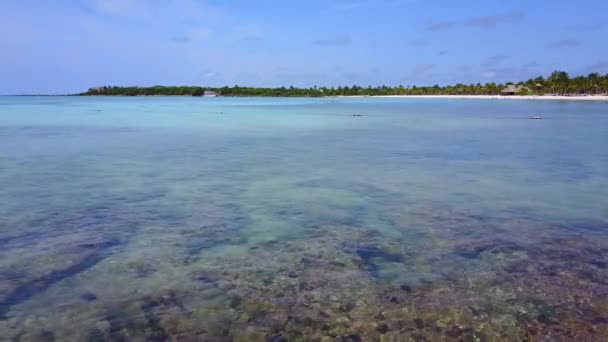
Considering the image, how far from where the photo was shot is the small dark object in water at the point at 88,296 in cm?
581

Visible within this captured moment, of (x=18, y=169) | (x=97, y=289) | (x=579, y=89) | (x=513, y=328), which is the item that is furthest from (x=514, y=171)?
(x=579, y=89)

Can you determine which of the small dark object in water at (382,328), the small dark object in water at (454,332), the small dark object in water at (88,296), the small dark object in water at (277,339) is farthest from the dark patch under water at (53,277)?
the small dark object in water at (454,332)

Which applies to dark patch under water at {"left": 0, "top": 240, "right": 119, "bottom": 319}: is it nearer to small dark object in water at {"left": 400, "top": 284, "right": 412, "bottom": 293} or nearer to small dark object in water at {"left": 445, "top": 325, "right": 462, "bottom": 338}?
small dark object in water at {"left": 400, "top": 284, "right": 412, "bottom": 293}

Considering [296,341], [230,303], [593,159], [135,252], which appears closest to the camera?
[296,341]

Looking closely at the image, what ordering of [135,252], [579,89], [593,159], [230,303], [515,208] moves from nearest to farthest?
[230,303], [135,252], [515,208], [593,159], [579,89]

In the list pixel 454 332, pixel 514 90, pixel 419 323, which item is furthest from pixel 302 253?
pixel 514 90

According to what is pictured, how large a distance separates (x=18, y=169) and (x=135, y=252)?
10.7m

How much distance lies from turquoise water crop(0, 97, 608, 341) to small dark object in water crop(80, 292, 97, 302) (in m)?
0.03

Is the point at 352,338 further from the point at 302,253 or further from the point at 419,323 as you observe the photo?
the point at 302,253

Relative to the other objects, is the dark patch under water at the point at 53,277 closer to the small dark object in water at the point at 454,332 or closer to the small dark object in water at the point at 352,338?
the small dark object in water at the point at 352,338

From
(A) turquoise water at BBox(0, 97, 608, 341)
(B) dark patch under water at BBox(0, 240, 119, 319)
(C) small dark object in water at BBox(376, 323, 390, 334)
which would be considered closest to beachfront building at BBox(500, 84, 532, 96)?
(A) turquoise water at BBox(0, 97, 608, 341)

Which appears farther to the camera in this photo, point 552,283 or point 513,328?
point 552,283

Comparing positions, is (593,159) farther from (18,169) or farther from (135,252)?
(18,169)

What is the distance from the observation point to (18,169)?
15.7m
